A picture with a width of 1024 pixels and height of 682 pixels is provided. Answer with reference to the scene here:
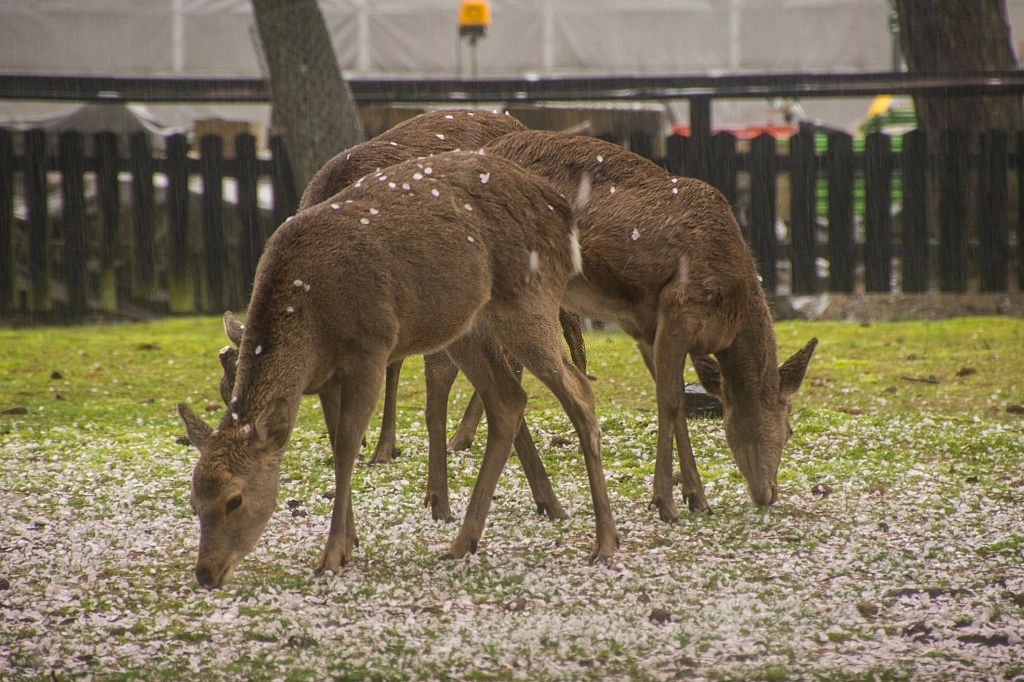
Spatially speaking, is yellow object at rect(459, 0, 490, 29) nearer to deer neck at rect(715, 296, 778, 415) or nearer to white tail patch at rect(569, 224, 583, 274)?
deer neck at rect(715, 296, 778, 415)

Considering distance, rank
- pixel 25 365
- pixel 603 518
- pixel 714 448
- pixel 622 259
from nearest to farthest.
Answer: pixel 603 518, pixel 622 259, pixel 714 448, pixel 25 365

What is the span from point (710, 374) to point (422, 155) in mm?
1800

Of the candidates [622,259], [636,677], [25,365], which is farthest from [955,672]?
[25,365]

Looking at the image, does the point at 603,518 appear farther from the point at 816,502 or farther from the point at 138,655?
the point at 138,655

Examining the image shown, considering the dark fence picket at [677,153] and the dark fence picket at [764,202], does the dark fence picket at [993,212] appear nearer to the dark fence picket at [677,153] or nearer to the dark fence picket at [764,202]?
the dark fence picket at [764,202]

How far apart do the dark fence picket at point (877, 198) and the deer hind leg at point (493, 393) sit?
7.04m

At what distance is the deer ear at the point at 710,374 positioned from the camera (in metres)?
5.95

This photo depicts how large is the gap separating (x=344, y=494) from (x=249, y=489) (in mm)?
548

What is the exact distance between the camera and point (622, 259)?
219 inches

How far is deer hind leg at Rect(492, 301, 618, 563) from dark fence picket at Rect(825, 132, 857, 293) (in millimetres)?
6956

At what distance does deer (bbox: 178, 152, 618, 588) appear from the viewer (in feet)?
14.3

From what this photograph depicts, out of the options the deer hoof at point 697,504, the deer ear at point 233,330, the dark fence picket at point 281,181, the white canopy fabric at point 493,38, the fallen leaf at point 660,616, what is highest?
the white canopy fabric at point 493,38

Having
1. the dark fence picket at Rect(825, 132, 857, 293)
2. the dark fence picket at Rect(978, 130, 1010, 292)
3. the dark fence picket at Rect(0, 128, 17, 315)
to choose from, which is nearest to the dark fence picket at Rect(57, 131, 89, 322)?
the dark fence picket at Rect(0, 128, 17, 315)

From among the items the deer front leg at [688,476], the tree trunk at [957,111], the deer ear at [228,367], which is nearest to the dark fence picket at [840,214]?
the tree trunk at [957,111]
